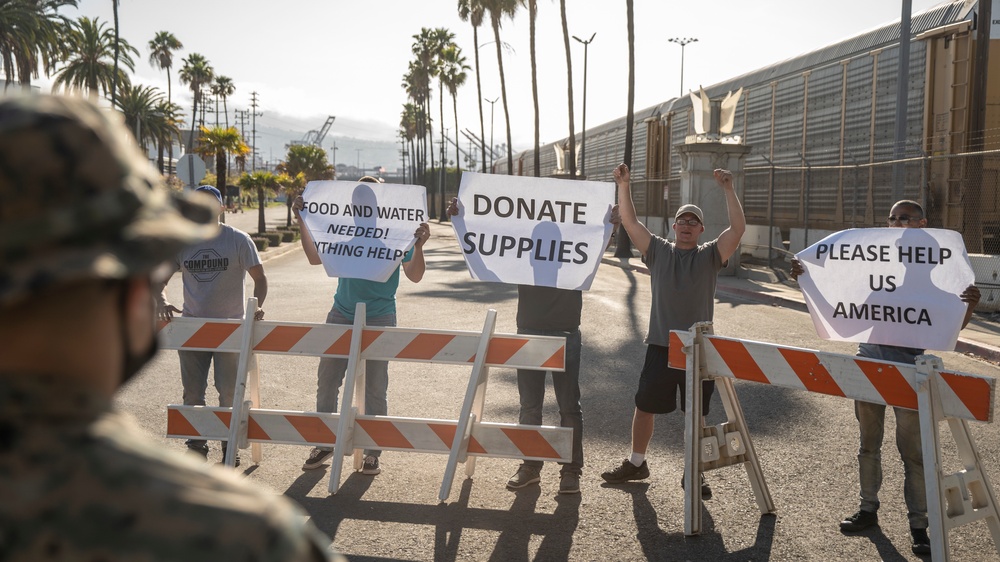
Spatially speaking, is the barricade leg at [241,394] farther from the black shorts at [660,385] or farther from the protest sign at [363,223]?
the black shorts at [660,385]

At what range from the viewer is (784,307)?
1689 centimetres

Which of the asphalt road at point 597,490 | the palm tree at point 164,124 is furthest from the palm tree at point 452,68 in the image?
the asphalt road at point 597,490

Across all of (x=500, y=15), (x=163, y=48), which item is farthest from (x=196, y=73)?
(x=500, y=15)

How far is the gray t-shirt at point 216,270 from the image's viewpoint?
6449mm

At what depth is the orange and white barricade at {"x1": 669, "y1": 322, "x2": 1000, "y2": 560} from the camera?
14.6 ft

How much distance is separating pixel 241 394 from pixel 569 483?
2264mm

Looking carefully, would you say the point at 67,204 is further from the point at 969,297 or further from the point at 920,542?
the point at 969,297

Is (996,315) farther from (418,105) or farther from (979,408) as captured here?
(418,105)

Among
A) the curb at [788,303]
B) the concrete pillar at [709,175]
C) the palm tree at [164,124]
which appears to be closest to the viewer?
the curb at [788,303]

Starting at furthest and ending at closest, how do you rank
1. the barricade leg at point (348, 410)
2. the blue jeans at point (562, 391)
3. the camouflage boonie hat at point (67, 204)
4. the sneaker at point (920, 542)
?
the blue jeans at point (562, 391) → the barricade leg at point (348, 410) → the sneaker at point (920, 542) → the camouflage boonie hat at point (67, 204)

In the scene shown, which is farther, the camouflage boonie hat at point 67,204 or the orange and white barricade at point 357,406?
the orange and white barricade at point 357,406

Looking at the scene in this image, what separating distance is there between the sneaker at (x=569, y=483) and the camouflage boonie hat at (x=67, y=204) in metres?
5.07

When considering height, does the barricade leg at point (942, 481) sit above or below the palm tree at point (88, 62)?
below

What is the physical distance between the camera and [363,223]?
6691mm
